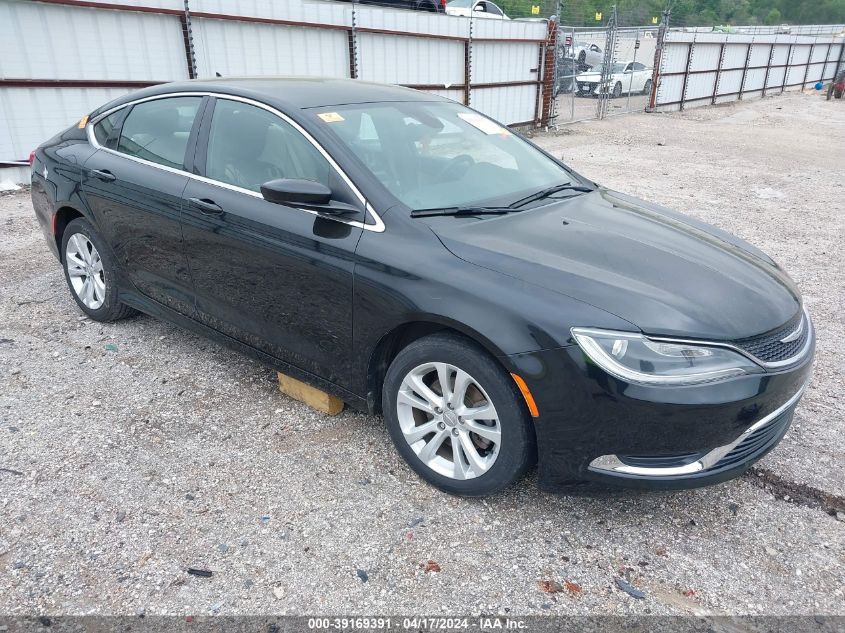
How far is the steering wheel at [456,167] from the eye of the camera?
10.6 feet

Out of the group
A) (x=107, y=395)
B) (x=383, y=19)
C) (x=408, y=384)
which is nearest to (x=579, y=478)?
(x=408, y=384)

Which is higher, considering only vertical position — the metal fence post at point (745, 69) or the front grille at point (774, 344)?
the front grille at point (774, 344)

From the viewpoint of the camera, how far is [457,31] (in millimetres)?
13141

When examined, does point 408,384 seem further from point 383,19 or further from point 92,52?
point 383,19

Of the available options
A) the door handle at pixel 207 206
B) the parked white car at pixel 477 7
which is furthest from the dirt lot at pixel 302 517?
the parked white car at pixel 477 7

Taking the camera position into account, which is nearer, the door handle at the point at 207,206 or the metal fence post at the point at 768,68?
the door handle at the point at 207,206

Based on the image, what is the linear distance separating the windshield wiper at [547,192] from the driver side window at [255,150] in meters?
0.97

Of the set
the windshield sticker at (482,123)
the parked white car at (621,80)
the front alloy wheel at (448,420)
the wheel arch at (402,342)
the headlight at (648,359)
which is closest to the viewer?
the headlight at (648,359)

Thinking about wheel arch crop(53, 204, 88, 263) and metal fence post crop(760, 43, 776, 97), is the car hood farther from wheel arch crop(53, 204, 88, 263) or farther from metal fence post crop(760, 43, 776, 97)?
metal fence post crop(760, 43, 776, 97)

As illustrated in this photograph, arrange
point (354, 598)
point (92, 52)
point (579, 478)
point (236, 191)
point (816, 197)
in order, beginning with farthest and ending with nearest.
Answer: point (816, 197)
point (92, 52)
point (236, 191)
point (579, 478)
point (354, 598)

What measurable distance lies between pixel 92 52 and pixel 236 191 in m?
6.86

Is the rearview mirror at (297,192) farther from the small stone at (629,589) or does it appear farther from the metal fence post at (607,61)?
the metal fence post at (607,61)

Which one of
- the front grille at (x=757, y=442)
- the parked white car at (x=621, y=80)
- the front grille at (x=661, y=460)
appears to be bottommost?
the parked white car at (x=621, y=80)

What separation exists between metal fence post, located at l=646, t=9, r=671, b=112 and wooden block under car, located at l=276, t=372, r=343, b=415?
18697mm
